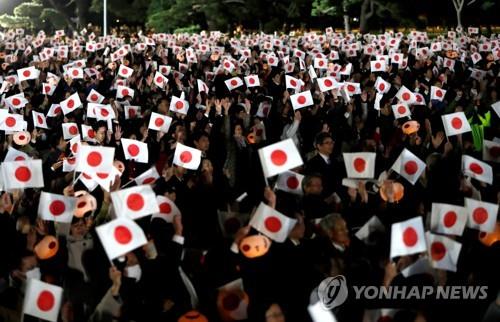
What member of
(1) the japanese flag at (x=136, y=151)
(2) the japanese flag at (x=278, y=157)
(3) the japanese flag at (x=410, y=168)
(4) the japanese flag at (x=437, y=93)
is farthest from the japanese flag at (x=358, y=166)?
(4) the japanese flag at (x=437, y=93)

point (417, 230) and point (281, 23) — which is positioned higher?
point (417, 230)

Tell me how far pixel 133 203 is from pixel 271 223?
3.35 ft

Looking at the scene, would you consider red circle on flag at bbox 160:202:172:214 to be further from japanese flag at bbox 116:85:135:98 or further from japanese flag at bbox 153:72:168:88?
japanese flag at bbox 153:72:168:88

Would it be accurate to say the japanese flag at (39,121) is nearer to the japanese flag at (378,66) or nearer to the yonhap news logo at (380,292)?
the yonhap news logo at (380,292)

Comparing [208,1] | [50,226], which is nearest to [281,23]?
[208,1]

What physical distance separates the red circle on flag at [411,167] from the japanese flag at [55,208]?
3107 millimetres

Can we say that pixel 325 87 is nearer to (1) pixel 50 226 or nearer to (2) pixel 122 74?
(2) pixel 122 74

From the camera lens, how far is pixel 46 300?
3.81 m

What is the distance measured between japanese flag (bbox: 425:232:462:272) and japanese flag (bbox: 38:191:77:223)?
2731mm

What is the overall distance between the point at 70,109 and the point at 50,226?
15.3 feet

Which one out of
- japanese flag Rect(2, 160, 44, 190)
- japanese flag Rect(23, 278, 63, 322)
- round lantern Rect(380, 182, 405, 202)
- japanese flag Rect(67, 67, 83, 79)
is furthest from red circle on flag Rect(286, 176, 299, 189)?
japanese flag Rect(67, 67, 83, 79)

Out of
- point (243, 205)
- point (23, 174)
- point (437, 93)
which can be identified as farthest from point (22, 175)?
point (437, 93)

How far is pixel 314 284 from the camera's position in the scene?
4.46m

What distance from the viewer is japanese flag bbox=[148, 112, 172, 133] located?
8.36 m
